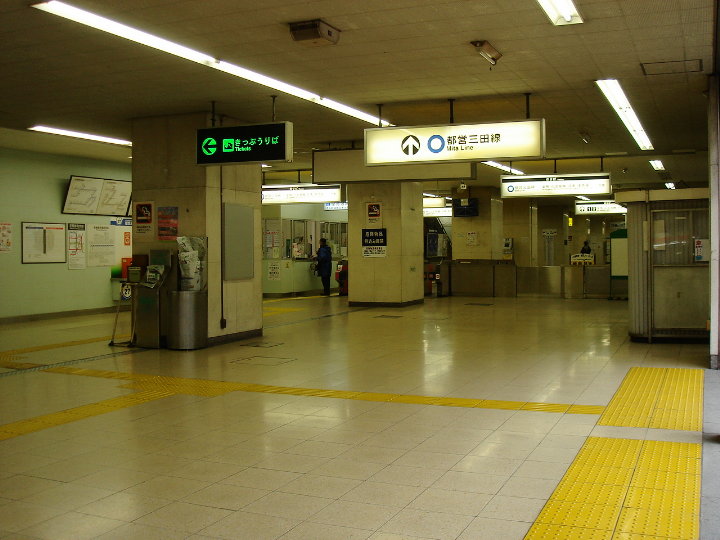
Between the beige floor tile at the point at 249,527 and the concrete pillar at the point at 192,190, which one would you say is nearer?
the beige floor tile at the point at 249,527

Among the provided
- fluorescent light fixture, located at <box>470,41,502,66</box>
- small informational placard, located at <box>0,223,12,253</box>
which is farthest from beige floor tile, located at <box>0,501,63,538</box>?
small informational placard, located at <box>0,223,12,253</box>

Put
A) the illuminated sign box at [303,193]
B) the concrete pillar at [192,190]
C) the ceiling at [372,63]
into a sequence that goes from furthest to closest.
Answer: the illuminated sign box at [303,193] < the concrete pillar at [192,190] < the ceiling at [372,63]

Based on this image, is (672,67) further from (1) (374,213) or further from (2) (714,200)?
(1) (374,213)

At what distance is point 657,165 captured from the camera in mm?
17594

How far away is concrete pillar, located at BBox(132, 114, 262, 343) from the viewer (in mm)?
10266

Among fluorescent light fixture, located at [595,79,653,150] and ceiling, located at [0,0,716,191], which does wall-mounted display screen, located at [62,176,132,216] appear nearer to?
ceiling, located at [0,0,716,191]

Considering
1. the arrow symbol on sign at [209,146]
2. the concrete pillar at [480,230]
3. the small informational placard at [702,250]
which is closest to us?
the arrow symbol on sign at [209,146]

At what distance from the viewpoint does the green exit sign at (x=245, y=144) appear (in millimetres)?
8961

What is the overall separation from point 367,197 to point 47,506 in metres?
13.0

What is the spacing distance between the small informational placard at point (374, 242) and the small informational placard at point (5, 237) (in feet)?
24.5

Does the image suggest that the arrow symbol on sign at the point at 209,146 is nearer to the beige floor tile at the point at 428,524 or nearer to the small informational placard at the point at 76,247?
the beige floor tile at the point at 428,524

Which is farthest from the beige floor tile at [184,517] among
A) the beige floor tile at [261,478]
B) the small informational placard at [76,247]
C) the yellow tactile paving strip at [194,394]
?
the small informational placard at [76,247]

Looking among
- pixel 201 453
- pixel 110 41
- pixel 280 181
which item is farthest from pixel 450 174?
pixel 280 181

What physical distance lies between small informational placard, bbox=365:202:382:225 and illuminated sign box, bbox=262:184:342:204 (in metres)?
1.13
